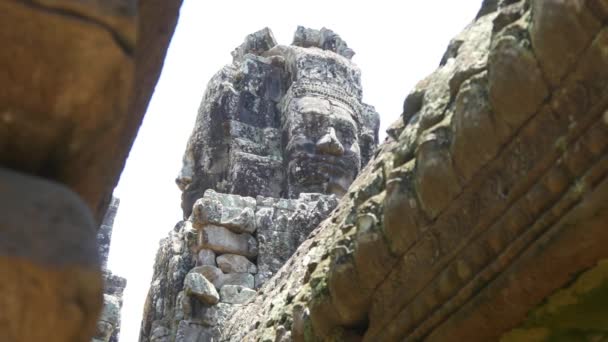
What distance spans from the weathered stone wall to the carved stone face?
5.09 m

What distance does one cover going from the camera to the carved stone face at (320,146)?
8.80 metres

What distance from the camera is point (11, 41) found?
40.3 inches

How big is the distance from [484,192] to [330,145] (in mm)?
6135

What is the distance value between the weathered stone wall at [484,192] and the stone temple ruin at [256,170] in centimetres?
348

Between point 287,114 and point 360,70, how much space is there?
4.22 ft

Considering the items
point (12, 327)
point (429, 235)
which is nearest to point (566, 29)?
point (429, 235)

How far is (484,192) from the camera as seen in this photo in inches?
107

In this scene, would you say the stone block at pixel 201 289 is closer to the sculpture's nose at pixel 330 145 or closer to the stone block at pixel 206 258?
the stone block at pixel 206 258

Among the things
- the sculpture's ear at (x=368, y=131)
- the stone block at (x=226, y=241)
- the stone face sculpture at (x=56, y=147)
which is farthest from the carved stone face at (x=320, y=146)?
the stone face sculpture at (x=56, y=147)

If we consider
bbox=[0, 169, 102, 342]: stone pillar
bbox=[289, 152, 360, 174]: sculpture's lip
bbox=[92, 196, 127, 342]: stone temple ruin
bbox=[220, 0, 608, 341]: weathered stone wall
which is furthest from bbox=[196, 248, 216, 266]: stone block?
bbox=[0, 169, 102, 342]: stone pillar

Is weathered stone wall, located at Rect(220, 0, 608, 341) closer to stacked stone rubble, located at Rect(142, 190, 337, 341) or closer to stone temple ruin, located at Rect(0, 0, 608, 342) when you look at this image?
stone temple ruin, located at Rect(0, 0, 608, 342)

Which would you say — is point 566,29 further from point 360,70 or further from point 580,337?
point 360,70

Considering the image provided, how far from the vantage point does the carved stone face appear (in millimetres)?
8797

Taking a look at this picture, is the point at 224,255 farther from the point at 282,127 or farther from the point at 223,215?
the point at 282,127
